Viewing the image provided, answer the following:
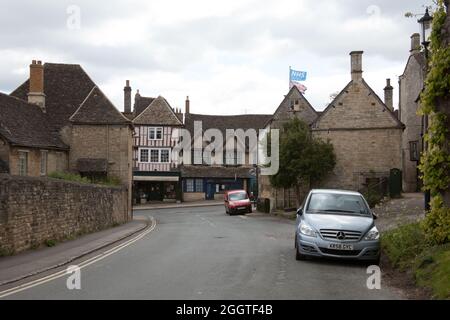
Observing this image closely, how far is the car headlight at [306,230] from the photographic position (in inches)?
468

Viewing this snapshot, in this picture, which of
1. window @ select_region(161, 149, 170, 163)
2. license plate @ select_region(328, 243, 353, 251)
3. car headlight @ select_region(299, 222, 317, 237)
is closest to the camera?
license plate @ select_region(328, 243, 353, 251)

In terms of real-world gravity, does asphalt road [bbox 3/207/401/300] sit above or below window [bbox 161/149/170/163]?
below

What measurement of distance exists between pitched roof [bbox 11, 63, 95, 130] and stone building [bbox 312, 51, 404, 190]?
1876cm

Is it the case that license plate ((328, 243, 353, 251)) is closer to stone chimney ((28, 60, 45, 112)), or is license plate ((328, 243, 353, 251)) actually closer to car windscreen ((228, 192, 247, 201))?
stone chimney ((28, 60, 45, 112))

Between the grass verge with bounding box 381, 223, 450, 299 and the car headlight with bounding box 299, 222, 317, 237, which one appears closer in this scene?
the grass verge with bounding box 381, 223, 450, 299

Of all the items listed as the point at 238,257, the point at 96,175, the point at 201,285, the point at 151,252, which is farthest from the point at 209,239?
the point at 96,175

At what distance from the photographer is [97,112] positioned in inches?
1522

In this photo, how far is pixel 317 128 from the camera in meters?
40.4

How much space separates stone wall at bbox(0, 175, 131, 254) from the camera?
47.3 ft

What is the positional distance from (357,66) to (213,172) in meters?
30.2

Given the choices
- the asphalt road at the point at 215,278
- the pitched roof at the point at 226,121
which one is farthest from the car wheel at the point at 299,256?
the pitched roof at the point at 226,121

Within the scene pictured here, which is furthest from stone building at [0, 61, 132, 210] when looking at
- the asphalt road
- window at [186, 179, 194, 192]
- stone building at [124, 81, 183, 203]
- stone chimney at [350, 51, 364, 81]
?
window at [186, 179, 194, 192]

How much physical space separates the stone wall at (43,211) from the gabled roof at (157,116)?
119ft

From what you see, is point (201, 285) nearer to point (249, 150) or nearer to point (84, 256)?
point (84, 256)
